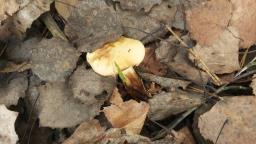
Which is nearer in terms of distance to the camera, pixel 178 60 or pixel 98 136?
pixel 98 136

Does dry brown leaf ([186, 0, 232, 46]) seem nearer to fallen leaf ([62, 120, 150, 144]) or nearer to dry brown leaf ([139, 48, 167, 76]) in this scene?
dry brown leaf ([139, 48, 167, 76])

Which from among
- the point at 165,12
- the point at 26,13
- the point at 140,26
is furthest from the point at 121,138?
the point at 26,13

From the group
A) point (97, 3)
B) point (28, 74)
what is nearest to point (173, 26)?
point (97, 3)

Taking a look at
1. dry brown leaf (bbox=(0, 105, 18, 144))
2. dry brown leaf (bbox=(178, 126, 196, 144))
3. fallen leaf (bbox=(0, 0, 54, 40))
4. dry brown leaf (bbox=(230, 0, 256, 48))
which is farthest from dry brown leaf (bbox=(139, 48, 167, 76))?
dry brown leaf (bbox=(0, 105, 18, 144))

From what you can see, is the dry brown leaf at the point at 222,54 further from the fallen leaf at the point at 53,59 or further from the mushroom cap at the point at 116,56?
the fallen leaf at the point at 53,59

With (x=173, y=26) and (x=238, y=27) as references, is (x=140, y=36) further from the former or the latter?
(x=238, y=27)

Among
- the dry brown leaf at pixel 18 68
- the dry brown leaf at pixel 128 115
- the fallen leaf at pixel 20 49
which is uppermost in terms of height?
the fallen leaf at pixel 20 49

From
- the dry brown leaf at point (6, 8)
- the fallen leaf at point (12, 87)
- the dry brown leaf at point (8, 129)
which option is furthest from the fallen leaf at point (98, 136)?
the dry brown leaf at point (6, 8)

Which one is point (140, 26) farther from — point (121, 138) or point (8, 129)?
point (8, 129)
